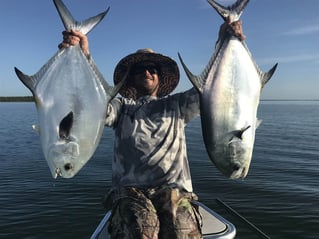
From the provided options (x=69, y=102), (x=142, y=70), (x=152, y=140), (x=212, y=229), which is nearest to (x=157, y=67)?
(x=142, y=70)

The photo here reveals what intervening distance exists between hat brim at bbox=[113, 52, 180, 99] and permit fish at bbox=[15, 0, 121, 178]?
3.32ft

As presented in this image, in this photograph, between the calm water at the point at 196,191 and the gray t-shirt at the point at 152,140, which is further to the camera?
the calm water at the point at 196,191

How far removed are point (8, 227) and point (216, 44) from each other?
8.79 metres

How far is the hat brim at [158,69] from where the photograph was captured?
16.3ft

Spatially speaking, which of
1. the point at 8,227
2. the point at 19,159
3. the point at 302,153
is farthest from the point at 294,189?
the point at 19,159

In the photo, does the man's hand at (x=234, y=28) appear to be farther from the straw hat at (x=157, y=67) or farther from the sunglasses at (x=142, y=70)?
the sunglasses at (x=142, y=70)

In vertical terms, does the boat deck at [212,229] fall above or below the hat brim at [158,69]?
below

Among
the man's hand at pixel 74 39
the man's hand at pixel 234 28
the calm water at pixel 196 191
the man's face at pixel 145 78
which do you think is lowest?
the calm water at pixel 196 191

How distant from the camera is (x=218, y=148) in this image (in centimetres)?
399

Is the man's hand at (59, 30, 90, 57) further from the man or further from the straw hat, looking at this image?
the straw hat

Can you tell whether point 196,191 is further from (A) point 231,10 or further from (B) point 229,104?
(A) point 231,10

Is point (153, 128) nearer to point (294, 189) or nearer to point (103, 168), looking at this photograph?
point (294, 189)

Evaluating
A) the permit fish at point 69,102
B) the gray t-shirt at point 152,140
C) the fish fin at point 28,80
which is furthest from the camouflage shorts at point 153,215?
the fish fin at point 28,80

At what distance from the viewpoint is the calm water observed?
10.5 m
